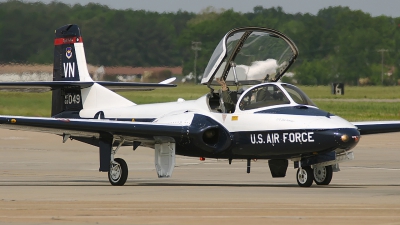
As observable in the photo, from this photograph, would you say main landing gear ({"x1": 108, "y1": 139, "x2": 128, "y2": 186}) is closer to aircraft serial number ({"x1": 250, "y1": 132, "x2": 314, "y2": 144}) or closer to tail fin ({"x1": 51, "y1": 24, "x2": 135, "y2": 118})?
aircraft serial number ({"x1": 250, "y1": 132, "x2": 314, "y2": 144})

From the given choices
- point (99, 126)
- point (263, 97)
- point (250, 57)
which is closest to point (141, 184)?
point (99, 126)

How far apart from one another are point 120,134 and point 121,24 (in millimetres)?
29617

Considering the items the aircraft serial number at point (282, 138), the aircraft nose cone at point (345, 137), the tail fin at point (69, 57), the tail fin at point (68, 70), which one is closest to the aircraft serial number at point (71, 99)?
the tail fin at point (68, 70)

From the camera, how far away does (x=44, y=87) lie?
20312mm

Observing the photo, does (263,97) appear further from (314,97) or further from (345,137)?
(314,97)

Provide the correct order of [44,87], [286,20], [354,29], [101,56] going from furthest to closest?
[354,29] → [286,20] → [101,56] → [44,87]

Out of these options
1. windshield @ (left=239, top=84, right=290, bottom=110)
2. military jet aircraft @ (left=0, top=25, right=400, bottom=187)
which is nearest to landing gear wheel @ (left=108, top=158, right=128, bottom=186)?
military jet aircraft @ (left=0, top=25, right=400, bottom=187)

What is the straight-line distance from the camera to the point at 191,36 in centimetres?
5400

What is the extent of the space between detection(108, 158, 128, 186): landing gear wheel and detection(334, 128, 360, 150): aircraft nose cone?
15.0ft
